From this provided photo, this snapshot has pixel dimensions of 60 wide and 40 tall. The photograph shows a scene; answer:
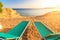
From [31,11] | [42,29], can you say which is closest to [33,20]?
[31,11]

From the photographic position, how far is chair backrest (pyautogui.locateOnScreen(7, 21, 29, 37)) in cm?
401

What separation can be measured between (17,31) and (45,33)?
0.51m

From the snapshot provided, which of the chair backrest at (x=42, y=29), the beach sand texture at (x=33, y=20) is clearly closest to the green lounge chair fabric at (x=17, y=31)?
the beach sand texture at (x=33, y=20)

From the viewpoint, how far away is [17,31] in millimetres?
4074

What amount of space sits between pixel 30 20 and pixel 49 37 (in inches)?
29.1

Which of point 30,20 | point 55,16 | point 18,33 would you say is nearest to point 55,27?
point 55,16

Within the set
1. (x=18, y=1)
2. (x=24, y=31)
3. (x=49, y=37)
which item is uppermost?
(x=18, y=1)

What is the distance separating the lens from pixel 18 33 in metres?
4.00

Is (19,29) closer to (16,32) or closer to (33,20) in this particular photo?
(16,32)

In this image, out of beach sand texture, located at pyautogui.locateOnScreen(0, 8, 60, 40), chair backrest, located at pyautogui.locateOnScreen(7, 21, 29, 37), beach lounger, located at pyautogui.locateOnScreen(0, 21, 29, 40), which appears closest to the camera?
beach lounger, located at pyautogui.locateOnScreen(0, 21, 29, 40)

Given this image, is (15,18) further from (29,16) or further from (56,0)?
(56,0)

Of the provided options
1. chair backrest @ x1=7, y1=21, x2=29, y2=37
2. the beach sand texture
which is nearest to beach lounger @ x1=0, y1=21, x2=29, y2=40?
chair backrest @ x1=7, y1=21, x2=29, y2=37

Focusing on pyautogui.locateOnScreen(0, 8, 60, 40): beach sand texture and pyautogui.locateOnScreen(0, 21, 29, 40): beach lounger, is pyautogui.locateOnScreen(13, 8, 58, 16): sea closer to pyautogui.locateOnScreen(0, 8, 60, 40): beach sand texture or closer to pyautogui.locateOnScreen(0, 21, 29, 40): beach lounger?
pyautogui.locateOnScreen(0, 8, 60, 40): beach sand texture

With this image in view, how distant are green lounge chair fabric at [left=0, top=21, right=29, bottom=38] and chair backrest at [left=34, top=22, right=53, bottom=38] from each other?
0.75 ft
